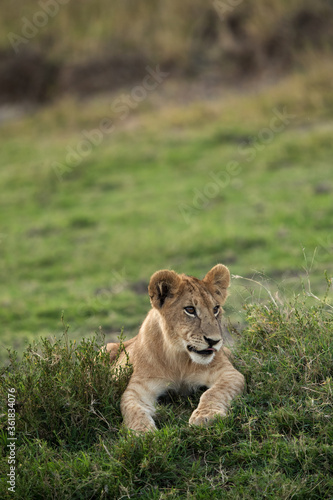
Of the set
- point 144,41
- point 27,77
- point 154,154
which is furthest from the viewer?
point 27,77

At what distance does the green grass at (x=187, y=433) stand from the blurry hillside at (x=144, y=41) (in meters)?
18.2

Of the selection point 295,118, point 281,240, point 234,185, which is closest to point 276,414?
point 281,240

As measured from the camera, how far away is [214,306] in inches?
169

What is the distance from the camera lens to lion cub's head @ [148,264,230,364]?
13.5 feet

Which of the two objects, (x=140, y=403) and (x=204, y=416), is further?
(x=140, y=403)

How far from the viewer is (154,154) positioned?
704 inches

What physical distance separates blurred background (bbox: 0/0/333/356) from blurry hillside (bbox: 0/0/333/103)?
0.05 meters

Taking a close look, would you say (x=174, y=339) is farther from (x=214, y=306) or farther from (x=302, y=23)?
(x=302, y=23)

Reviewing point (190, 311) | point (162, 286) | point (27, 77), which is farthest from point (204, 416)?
point (27, 77)

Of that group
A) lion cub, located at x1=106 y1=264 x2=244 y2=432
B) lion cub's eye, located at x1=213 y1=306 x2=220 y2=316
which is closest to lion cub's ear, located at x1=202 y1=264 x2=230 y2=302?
lion cub, located at x1=106 y1=264 x2=244 y2=432

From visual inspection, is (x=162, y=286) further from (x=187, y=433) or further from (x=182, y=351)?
(x=187, y=433)

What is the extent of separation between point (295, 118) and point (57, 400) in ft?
49.5

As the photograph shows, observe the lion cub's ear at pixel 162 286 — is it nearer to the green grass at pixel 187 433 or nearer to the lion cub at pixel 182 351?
the lion cub at pixel 182 351

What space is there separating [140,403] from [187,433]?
43 centimetres
